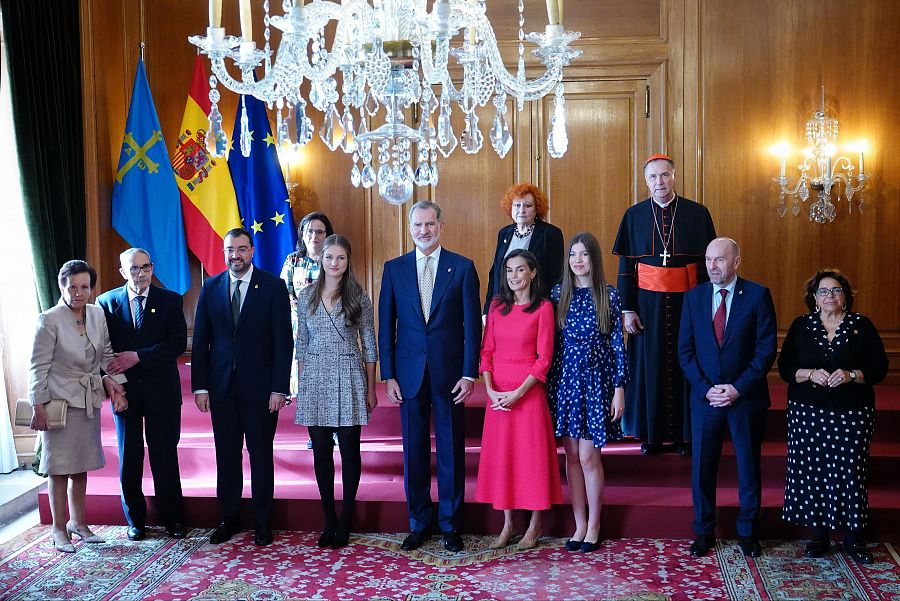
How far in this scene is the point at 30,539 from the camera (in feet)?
16.2

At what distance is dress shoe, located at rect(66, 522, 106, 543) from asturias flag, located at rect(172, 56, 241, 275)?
2551 millimetres

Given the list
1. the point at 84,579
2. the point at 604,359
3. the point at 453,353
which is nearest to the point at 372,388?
the point at 453,353

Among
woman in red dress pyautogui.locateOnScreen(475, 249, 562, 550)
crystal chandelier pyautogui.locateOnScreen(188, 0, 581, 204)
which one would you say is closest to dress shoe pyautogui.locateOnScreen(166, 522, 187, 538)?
woman in red dress pyautogui.locateOnScreen(475, 249, 562, 550)

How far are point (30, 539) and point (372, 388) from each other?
2.10m

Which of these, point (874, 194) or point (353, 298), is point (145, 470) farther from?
point (874, 194)

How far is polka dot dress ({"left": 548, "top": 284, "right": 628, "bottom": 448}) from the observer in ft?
15.0

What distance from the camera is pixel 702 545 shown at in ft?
14.9

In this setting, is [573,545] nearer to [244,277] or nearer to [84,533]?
[244,277]

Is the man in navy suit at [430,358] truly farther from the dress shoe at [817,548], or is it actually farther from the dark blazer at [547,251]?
the dress shoe at [817,548]

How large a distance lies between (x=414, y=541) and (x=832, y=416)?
2.22 metres

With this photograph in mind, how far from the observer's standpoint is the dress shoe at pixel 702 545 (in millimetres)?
4539

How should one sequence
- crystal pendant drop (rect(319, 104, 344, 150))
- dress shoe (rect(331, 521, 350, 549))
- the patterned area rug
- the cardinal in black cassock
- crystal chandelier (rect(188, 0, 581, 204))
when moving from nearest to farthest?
crystal chandelier (rect(188, 0, 581, 204)), crystal pendant drop (rect(319, 104, 344, 150)), the patterned area rug, dress shoe (rect(331, 521, 350, 549)), the cardinal in black cassock

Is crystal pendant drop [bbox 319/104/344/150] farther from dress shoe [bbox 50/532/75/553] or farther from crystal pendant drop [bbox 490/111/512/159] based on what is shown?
dress shoe [bbox 50/532/75/553]

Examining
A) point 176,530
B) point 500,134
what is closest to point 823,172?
point 500,134
